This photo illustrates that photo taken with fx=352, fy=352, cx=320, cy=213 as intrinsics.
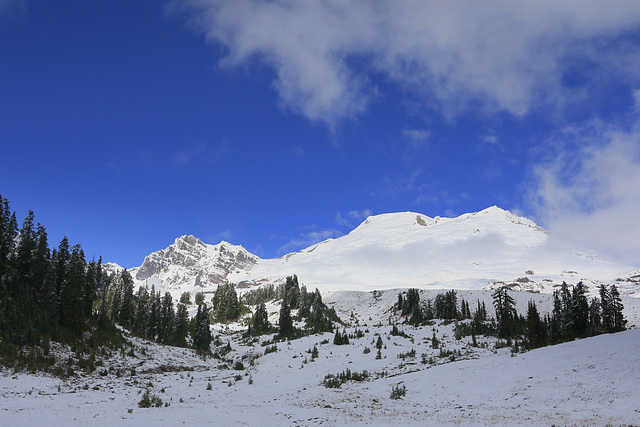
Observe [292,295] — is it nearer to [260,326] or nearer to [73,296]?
[260,326]

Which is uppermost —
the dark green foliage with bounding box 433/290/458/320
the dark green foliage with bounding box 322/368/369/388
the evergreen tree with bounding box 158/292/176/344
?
the dark green foliage with bounding box 433/290/458/320

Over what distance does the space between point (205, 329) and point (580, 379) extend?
5442 centimetres

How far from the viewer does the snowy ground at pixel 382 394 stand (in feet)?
47.8

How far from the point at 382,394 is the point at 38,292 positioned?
4386 cm

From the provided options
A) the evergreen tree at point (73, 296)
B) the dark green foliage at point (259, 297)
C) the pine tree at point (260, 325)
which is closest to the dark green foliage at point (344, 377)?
the evergreen tree at point (73, 296)

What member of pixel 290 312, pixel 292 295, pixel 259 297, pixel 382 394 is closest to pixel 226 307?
pixel 292 295

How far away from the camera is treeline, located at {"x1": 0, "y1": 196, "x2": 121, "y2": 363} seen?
3155 centimetres

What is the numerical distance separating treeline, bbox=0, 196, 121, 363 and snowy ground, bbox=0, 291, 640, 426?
7.48 metres

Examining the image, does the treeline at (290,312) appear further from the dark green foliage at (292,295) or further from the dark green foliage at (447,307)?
the dark green foliage at (447,307)

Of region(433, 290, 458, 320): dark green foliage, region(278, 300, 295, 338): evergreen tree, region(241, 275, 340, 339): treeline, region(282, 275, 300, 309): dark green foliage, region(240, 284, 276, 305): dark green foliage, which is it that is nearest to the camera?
region(278, 300, 295, 338): evergreen tree

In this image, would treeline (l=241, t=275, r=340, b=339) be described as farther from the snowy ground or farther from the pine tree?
the snowy ground

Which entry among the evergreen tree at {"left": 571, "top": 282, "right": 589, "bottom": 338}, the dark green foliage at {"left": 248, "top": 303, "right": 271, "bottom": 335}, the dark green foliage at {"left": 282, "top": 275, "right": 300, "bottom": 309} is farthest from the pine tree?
the evergreen tree at {"left": 571, "top": 282, "right": 589, "bottom": 338}

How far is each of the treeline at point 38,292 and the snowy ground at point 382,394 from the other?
7.48 m

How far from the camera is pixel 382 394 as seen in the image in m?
21.5
